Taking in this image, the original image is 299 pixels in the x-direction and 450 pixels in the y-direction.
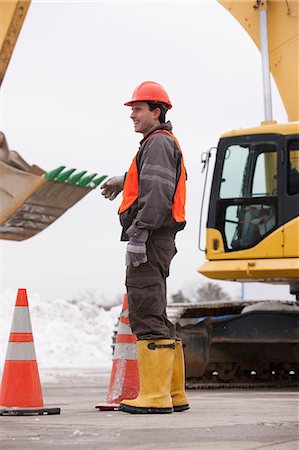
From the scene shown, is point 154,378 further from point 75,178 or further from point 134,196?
point 75,178

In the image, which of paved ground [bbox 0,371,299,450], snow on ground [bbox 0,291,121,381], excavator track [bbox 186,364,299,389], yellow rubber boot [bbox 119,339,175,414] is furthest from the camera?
snow on ground [bbox 0,291,121,381]

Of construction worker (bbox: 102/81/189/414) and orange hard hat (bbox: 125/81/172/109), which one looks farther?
orange hard hat (bbox: 125/81/172/109)

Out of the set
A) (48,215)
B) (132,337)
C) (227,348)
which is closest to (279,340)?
(227,348)

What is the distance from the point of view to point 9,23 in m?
11.8

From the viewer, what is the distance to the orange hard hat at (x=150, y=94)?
245 inches

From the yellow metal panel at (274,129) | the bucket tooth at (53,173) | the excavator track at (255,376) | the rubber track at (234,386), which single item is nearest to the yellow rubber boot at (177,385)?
the rubber track at (234,386)

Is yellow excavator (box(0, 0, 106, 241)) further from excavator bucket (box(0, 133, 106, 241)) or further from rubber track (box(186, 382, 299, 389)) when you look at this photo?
rubber track (box(186, 382, 299, 389))

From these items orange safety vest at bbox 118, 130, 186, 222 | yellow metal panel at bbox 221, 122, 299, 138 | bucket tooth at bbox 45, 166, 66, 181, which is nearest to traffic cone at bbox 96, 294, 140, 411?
orange safety vest at bbox 118, 130, 186, 222

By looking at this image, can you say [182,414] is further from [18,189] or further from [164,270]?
[18,189]

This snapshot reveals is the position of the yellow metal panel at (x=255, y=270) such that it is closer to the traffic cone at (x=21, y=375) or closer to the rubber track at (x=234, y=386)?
the rubber track at (x=234, y=386)

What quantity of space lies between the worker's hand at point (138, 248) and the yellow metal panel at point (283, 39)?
6356mm

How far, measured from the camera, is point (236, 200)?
11148 millimetres

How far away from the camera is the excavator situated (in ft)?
35.8

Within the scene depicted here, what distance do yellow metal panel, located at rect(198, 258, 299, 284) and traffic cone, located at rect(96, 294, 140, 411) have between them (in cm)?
435
